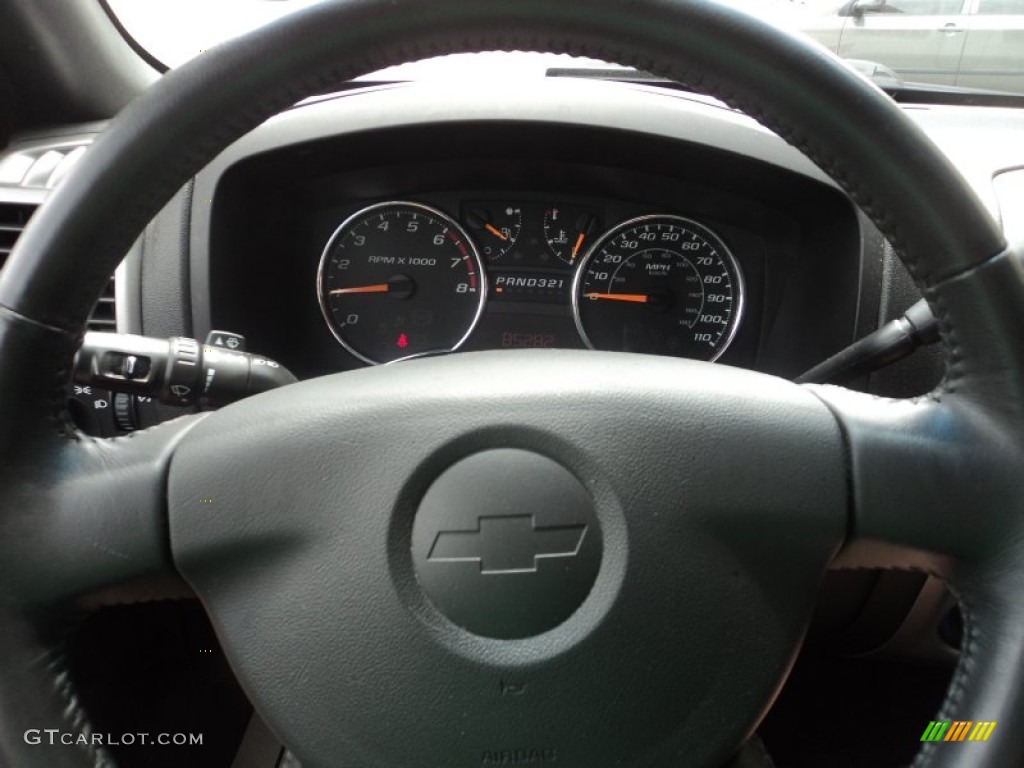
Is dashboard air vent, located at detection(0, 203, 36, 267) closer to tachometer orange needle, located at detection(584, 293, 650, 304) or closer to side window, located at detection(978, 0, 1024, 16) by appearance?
tachometer orange needle, located at detection(584, 293, 650, 304)

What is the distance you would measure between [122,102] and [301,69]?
4.50 feet

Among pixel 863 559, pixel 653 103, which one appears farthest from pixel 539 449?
pixel 653 103

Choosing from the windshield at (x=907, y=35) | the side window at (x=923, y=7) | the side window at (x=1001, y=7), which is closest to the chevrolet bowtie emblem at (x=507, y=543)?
the windshield at (x=907, y=35)

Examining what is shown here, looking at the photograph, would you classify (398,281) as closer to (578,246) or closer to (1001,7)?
(578,246)

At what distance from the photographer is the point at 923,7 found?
83.9 inches

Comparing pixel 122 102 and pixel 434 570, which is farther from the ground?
pixel 122 102

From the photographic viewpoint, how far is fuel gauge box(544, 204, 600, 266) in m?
2.01

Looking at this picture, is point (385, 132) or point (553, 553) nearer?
point (553, 553)

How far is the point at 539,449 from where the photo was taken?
2.57ft

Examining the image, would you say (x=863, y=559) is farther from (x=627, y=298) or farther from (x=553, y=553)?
(x=627, y=298)

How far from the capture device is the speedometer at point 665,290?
1.98m

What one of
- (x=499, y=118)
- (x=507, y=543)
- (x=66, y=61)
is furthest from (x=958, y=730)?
(x=66, y=61)

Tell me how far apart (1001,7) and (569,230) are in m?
1.06

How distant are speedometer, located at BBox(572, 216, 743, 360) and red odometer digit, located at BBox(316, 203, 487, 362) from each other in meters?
0.25
